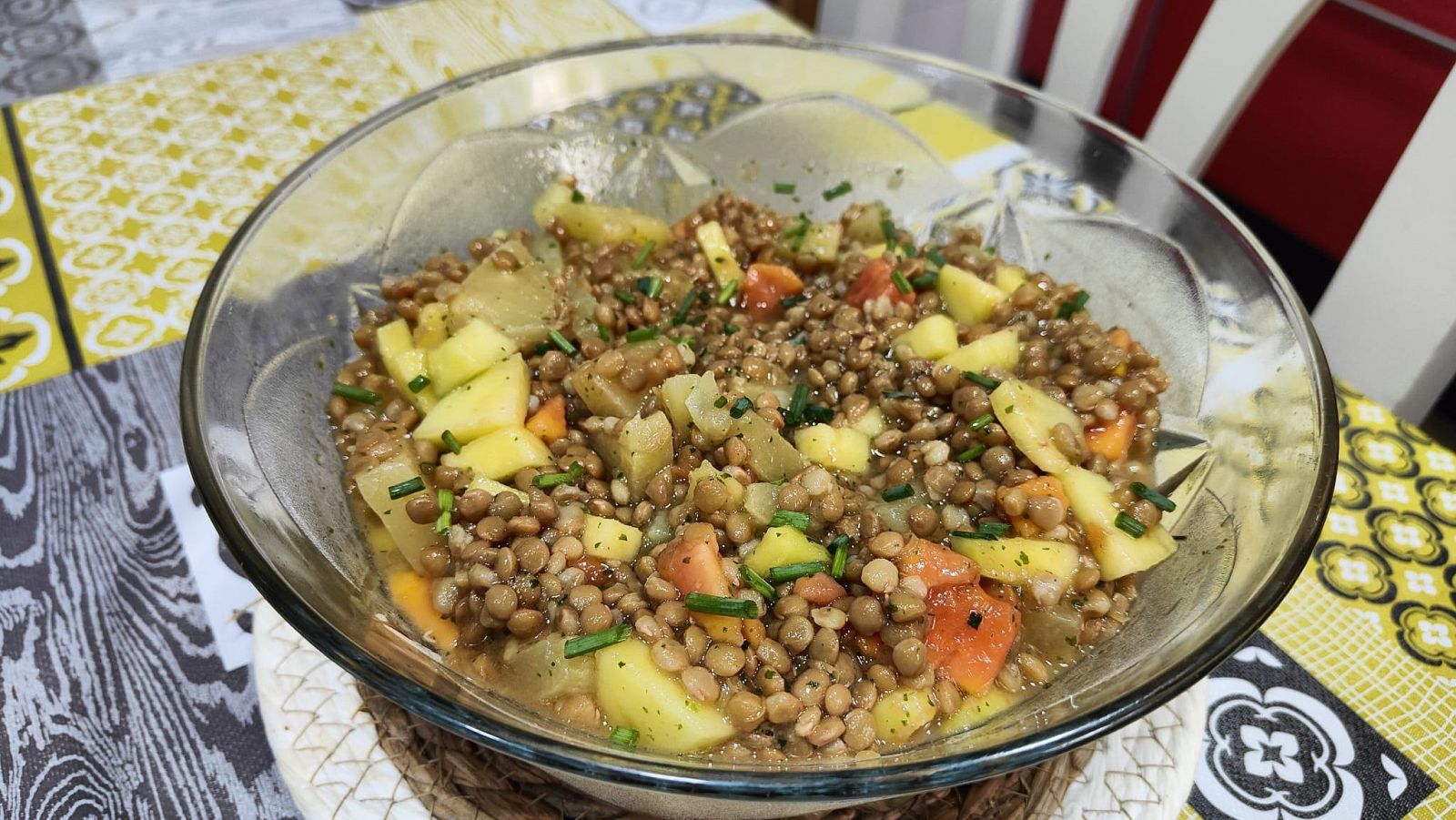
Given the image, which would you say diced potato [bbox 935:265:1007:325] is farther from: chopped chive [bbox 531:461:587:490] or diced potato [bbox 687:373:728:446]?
chopped chive [bbox 531:461:587:490]

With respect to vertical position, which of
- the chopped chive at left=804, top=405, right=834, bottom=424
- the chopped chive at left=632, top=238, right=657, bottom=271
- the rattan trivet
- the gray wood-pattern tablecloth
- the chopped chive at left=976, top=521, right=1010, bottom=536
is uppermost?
the chopped chive at left=632, top=238, right=657, bottom=271

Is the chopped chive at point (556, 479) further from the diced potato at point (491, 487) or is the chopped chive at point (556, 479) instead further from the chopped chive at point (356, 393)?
the chopped chive at point (356, 393)

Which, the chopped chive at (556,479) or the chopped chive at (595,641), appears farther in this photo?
the chopped chive at (556,479)

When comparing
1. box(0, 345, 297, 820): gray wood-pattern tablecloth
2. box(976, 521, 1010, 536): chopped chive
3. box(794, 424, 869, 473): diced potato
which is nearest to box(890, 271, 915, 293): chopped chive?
box(794, 424, 869, 473): diced potato

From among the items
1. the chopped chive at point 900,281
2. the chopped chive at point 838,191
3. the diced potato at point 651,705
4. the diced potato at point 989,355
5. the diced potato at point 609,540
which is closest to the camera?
the diced potato at point 651,705

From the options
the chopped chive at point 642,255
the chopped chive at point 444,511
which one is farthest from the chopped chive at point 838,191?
the chopped chive at point 444,511

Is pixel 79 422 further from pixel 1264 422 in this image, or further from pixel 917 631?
pixel 1264 422
